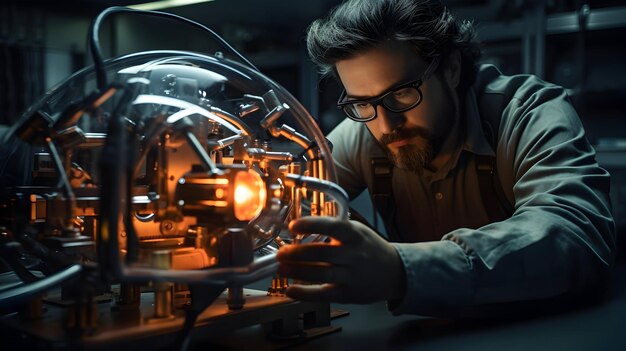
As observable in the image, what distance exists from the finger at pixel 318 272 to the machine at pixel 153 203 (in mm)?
36

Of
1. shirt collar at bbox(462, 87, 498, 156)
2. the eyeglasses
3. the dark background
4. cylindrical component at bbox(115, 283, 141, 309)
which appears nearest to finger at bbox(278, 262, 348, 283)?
cylindrical component at bbox(115, 283, 141, 309)

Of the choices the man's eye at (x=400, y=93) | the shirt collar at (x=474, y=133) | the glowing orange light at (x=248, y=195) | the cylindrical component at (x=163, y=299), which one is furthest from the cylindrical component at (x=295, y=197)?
the shirt collar at (x=474, y=133)

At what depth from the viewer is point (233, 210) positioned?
750 mm

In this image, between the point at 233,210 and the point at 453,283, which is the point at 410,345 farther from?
the point at 233,210

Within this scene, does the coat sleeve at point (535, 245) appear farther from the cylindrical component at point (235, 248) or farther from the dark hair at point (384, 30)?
the dark hair at point (384, 30)

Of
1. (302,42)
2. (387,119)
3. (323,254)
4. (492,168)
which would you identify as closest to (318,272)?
(323,254)

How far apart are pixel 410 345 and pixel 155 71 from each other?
0.57 meters

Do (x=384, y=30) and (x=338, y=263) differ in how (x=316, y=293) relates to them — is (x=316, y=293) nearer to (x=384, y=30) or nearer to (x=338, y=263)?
(x=338, y=263)

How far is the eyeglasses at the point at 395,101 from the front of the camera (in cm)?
124

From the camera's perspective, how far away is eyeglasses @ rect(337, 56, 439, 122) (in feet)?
4.06

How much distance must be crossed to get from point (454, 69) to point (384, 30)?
327mm

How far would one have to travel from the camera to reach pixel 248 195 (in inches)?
31.0

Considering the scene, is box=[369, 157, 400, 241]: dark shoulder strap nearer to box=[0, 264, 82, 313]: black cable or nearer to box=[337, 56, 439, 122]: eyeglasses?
box=[337, 56, 439, 122]: eyeglasses

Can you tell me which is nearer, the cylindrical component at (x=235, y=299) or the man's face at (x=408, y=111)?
the cylindrical component at (x=235, y=299)
